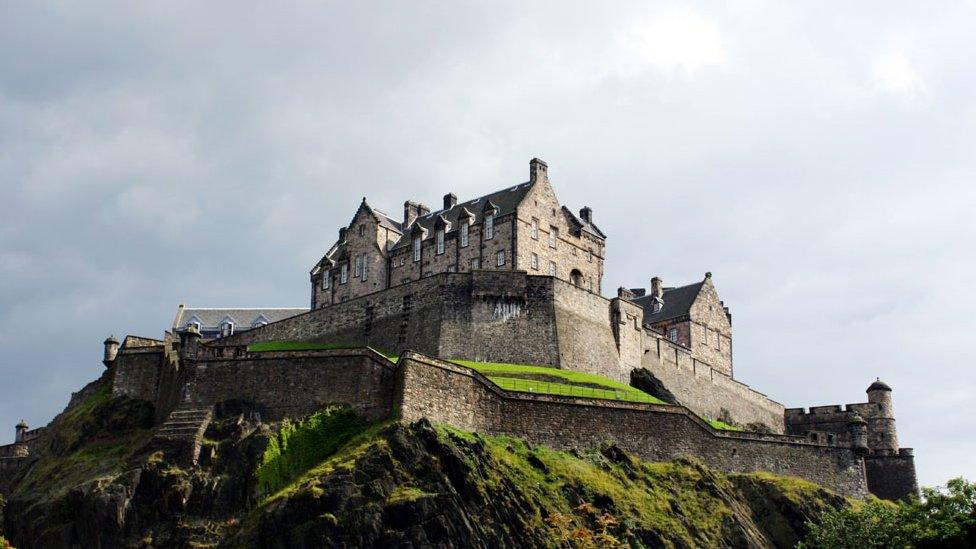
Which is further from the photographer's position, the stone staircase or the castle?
the castle

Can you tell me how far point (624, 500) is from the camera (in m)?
63.8

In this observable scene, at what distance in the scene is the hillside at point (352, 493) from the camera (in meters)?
57.0

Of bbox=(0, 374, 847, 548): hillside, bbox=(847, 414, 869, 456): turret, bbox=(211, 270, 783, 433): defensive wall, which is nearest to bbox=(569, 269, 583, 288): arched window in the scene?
bbox=(211, 270, 783, 433): defensive wall

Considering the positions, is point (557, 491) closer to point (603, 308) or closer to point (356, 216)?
point (603, 308)

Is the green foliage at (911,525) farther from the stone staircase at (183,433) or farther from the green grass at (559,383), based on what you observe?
the stone staircase at (183,433)

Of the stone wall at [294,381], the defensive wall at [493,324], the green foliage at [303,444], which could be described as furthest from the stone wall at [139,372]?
the green foliage at [303,444]

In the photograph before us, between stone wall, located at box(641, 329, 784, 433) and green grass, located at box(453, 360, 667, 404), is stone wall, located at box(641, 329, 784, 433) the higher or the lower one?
the higher one

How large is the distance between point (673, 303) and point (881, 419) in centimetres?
1867

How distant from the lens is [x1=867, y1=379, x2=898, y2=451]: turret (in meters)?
90.7

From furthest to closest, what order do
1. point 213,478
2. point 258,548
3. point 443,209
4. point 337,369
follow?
point 443,209
point 337,369
point 213,478
point 258,548

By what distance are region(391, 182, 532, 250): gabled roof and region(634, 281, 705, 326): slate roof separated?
18731 mm

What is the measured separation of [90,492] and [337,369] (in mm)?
13385

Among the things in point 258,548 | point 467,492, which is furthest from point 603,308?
point 258,548

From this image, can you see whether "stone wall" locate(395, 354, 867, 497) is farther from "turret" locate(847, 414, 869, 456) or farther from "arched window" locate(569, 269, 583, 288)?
"arched window" locate(569, 269, 583, 288)
